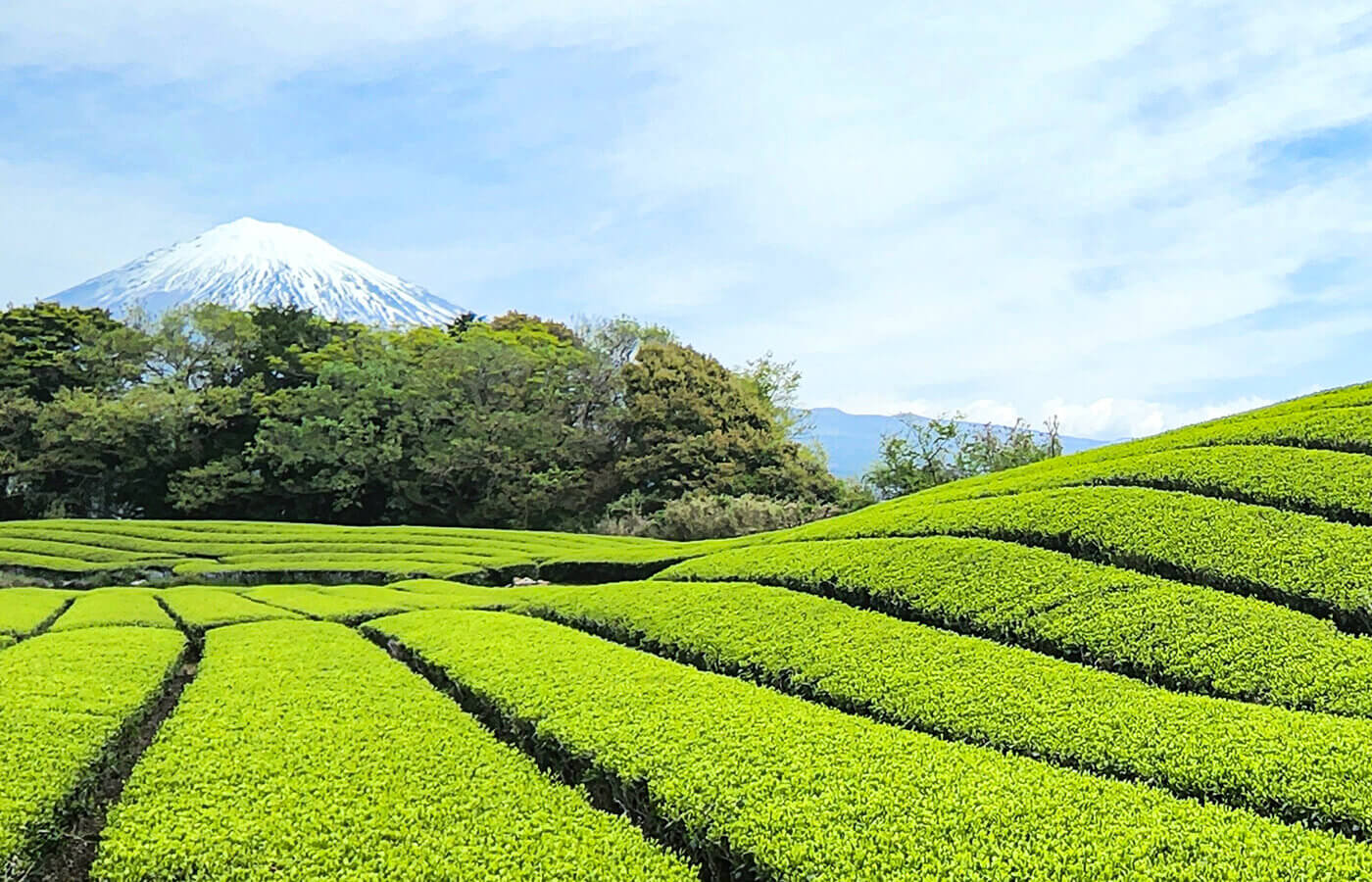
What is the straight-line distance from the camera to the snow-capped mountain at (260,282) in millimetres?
122875

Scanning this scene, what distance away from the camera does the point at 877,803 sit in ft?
16.3

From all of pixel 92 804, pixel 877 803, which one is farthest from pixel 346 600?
pixel 877 803

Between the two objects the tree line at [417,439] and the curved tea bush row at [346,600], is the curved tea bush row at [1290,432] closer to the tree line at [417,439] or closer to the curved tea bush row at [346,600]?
the curved tea bush row at [346,600]


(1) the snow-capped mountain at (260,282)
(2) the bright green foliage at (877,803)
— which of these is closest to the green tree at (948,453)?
(2) the bright green foliage at (877,803)

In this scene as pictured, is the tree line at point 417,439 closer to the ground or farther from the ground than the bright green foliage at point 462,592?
farther from the ground

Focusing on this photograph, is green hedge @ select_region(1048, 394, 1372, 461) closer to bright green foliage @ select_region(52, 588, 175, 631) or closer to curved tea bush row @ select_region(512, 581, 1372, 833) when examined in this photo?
curved tea bush row @ select_region(512, 581, 1372, 833)

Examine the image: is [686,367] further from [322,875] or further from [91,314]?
[322,875]

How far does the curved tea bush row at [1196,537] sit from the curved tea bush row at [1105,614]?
39 centimetres

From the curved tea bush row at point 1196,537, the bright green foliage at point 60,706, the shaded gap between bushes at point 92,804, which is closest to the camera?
the shaded gap between bushes at point 92,804

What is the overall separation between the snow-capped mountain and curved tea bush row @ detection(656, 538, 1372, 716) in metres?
106

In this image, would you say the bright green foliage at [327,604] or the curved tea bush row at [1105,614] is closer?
the curved tea bush row at [1105,614]

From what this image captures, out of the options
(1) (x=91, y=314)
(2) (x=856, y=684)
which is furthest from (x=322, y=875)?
(1) (x=91, y=314)

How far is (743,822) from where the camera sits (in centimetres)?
480

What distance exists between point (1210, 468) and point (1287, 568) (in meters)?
3.31
